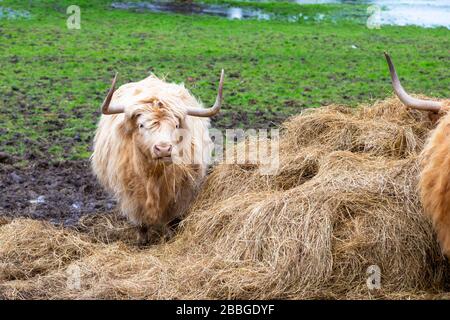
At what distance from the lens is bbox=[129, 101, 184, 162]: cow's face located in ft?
19.7

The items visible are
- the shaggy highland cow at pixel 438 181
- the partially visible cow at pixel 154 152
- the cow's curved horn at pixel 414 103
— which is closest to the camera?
the shaggy highland cow at pixel 438 181

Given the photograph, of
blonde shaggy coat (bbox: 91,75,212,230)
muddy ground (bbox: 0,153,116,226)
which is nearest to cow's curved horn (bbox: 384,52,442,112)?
blonde shaggy coat (bbox: 91,75,212,230)

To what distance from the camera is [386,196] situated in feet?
18.2

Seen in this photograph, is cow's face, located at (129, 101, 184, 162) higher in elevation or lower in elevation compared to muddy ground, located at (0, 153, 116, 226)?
higher

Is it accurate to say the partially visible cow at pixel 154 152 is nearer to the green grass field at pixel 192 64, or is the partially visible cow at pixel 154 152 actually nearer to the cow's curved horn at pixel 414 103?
the cow's curved horn at pixel 414 103

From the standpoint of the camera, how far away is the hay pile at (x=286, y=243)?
17.0 feet

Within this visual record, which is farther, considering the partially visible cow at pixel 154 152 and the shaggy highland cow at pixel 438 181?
the partially visible cow at pixel 154 152

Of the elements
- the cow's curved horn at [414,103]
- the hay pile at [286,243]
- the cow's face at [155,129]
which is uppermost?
the cow's curved horn at [414,103]

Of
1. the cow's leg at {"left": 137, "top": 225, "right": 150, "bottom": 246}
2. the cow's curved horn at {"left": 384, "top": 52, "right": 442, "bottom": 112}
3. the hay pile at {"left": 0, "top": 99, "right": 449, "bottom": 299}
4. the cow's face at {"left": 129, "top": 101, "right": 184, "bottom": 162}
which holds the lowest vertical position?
the cow's leg at {"left": 137, "top": 225, "right": 150, "bottom": 246}

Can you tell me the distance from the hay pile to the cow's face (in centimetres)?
63

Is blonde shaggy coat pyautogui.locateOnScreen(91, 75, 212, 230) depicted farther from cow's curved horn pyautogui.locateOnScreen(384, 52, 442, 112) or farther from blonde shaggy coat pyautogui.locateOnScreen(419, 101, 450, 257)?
blonde shaggy coat pyautogui.locateOnScreen(419, 101, 450, 257)

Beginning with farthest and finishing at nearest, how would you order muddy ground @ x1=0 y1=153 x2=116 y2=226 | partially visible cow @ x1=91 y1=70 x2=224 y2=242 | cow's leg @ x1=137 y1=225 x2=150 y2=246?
muddy ground @ x1=0 y1=153 x2=116 y2=226 → cow's leg @ x1=137 y1=225 x2=150 y2=246 → partially visible cow @ x1=91 y1=70 x2=224 y2=242

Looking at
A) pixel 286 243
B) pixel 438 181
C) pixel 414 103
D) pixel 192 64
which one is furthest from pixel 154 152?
pixel 192 64

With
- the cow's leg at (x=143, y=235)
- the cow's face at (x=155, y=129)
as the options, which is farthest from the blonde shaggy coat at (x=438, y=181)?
the cow's leg at (x=143, y=235)
